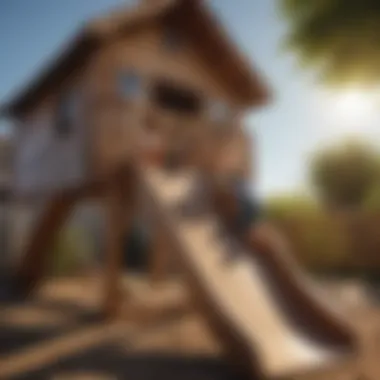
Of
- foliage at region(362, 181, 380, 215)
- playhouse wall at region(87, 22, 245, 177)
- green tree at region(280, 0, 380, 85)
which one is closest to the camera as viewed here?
playhouse wall at region(87, 22, 245, 177)

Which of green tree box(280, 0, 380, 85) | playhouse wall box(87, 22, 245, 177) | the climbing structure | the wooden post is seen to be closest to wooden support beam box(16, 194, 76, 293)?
the climbing structure

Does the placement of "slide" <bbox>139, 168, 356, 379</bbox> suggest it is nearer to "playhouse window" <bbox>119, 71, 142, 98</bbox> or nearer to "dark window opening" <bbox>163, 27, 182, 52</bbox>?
"playhouse window" <bbox>119, 71, 142, 98</bbox>

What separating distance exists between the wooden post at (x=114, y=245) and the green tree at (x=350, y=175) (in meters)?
11.0

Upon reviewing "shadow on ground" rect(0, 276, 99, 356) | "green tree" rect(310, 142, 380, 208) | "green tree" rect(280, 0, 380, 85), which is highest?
"green tree" rect(310, 142, 380, 208)

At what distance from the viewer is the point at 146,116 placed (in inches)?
319

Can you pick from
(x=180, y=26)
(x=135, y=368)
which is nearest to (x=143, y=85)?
(x=180, y=26)

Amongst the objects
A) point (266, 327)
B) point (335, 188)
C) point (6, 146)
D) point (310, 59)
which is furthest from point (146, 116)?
point (335, 188)

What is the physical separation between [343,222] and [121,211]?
738 centimetres

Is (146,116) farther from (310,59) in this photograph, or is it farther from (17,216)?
(17,216)

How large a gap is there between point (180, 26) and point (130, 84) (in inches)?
76.7

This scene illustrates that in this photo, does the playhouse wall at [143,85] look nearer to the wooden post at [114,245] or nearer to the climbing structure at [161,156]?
the climbing structure at [161,156]

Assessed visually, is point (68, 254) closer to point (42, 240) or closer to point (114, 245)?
point (42, 240)

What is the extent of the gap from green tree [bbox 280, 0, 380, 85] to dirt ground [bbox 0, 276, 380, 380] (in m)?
4.82

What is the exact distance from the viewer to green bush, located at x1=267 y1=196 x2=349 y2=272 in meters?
13.4
